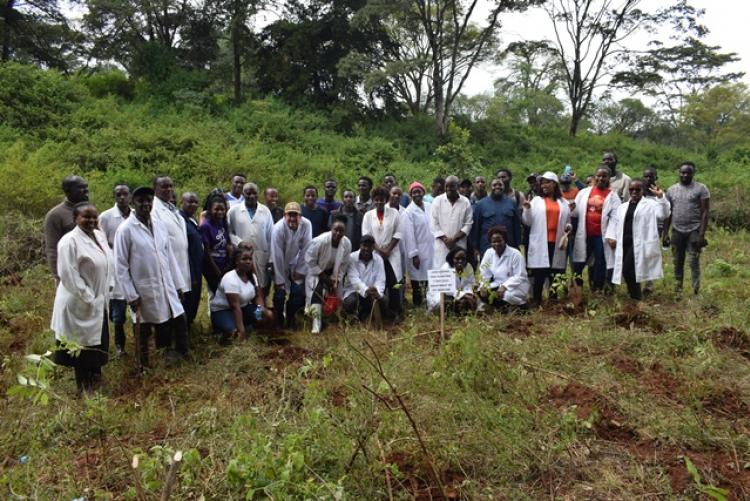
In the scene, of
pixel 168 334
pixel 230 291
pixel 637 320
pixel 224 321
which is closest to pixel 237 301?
pixel 230 291

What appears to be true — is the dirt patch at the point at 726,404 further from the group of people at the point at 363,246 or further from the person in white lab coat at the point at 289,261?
the person in white lab coat at the point at 289,261

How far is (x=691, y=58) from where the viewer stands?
20.2m

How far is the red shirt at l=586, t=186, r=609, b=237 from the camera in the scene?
6.27 metres

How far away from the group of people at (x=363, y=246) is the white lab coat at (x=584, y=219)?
0.01 metres

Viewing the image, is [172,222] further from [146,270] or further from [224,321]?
[224,321]

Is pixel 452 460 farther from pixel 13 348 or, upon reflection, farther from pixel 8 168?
pixel 8 168

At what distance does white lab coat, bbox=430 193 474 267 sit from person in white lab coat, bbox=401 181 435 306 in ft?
0.84

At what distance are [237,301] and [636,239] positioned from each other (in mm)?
4233

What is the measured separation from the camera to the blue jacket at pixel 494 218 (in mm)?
6246

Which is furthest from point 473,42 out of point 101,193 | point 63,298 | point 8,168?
point 63,298

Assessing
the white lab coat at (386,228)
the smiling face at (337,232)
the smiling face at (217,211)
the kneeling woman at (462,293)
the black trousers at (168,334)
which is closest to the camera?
the black trousers at (168,334)

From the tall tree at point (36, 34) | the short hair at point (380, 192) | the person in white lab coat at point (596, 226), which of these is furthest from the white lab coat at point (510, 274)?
the tall tree at point (36, 34)

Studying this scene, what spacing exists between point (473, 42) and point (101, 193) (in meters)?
14.1

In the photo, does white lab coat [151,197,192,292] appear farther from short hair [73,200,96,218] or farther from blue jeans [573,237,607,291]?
blue jeans [573,237,607,291]
